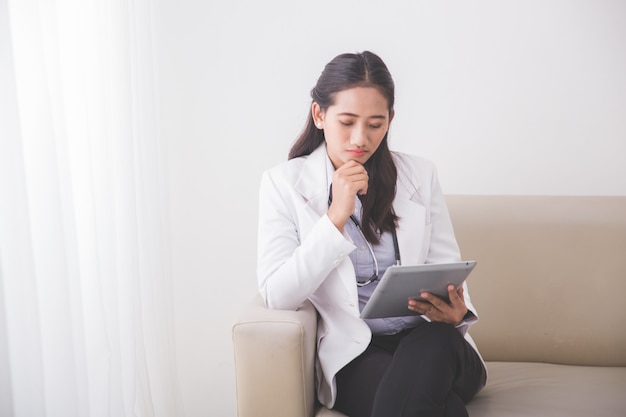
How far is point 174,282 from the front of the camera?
2.59 meters

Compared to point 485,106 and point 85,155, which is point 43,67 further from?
point 485,106

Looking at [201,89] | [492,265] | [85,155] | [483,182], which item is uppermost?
[201,89]

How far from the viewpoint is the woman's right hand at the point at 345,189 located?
165 cm

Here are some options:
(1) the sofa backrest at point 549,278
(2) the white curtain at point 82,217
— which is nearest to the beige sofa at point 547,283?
(1) the sofa backrest at point 549,278

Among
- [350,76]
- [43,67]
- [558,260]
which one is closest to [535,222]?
[558,260]

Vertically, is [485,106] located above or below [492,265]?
above

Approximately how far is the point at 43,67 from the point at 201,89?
3.42 feet

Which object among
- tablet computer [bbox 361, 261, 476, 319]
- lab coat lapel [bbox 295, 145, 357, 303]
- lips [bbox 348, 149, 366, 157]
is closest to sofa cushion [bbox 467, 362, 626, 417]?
tablet computer [bbox 361, 261, 476, 319]

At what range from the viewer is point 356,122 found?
5.58ft

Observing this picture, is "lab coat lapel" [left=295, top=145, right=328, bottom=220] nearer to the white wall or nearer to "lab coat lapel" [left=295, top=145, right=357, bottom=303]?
"lab coat lapel" [left=295, top=145, right=357, bottom=303]

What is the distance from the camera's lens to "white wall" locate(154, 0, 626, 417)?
7.63 ft

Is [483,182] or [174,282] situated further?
[174,282]

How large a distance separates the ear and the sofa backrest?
559 millimetres

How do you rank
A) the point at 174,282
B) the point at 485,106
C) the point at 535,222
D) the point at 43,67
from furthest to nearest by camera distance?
1. the point at 174,282
2. the point at 485,106
3. the point at 535,222
4. the point at 43,67
